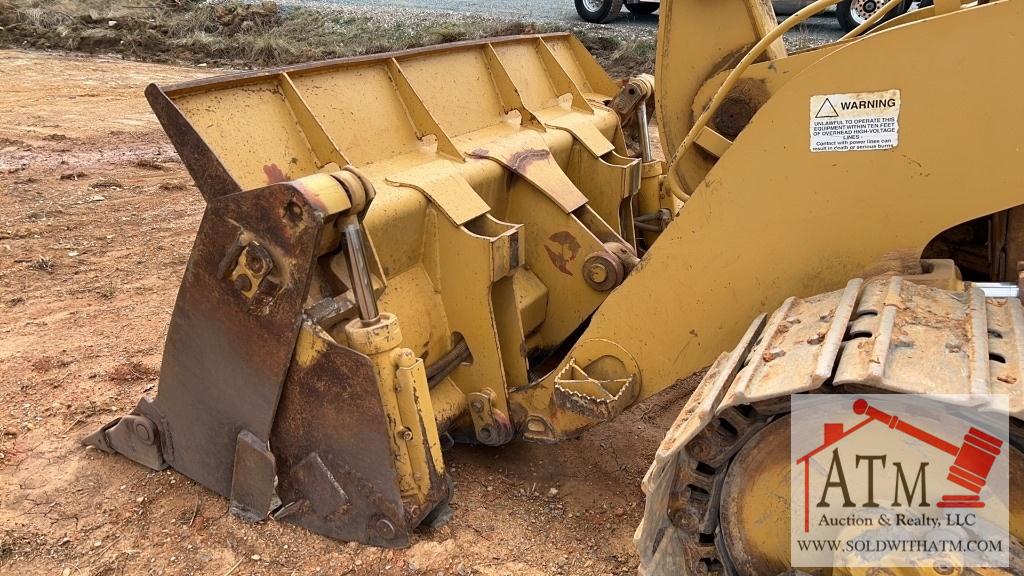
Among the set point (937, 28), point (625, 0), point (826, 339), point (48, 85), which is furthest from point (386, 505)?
point (625, 0)

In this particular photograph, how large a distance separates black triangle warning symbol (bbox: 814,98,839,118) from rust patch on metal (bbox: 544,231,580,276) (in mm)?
1352

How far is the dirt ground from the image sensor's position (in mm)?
2988

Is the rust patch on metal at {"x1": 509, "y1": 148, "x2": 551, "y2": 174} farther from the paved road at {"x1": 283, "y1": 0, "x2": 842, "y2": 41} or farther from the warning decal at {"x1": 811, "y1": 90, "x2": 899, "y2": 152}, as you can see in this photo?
the paved road at {"x1": 283, "y1": 0, "x2": 842, "y2": 41}

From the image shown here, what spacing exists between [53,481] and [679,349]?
101 inches

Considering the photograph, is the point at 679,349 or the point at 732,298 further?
the point at 679,349

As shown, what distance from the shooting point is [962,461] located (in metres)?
1.93

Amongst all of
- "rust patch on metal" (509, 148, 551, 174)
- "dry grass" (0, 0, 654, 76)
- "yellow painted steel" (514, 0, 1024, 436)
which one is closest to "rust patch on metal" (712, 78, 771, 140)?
"yellow painted steel" (514, 0, 1024, 436)

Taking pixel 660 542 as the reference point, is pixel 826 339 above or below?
above

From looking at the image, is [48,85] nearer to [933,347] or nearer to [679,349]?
[679,349]

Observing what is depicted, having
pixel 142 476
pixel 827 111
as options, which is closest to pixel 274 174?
pixel 142 476

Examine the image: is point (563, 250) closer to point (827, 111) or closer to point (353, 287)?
point (353, 287)

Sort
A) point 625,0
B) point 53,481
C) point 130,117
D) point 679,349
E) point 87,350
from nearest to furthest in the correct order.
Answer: point 679,349
point 53,481
point 87,350
point 130,117
point 625,0

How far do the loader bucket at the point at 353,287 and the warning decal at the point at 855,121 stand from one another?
1214 millimetres

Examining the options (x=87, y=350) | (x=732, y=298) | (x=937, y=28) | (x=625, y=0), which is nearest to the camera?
(x=937, y=28)
